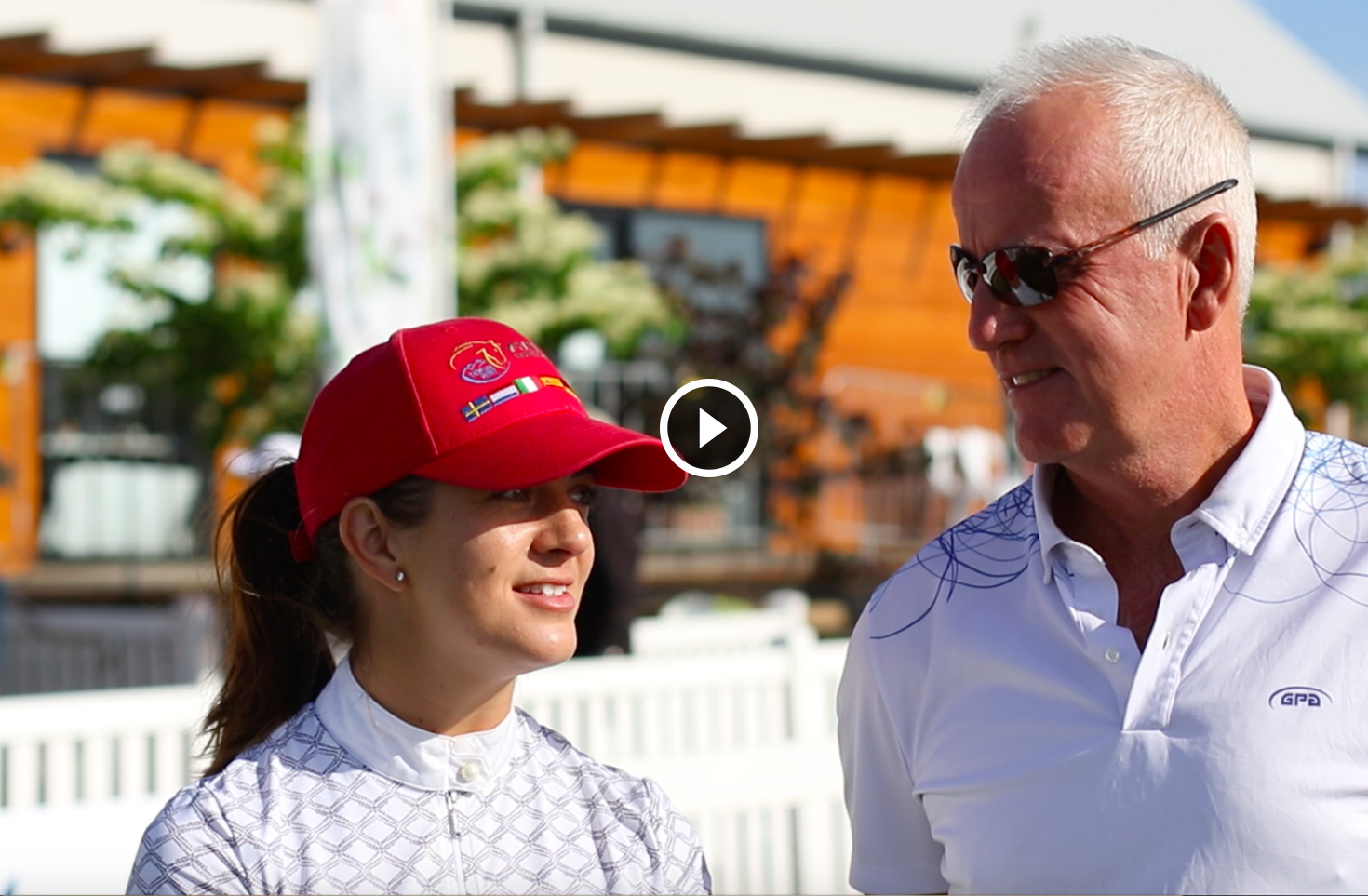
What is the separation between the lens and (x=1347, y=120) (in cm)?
2009

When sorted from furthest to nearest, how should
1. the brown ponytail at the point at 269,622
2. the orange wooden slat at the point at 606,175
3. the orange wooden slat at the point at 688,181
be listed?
1. the orange wooden slat at the point at 688,181
2. the orange wooden slat at the point at 606,175
3. the brown ponytail at the point at 269,622

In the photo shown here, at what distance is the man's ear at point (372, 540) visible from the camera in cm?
226

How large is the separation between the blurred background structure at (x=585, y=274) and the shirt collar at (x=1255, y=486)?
2360mm

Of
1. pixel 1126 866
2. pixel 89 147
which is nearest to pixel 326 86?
pixel 1126 866

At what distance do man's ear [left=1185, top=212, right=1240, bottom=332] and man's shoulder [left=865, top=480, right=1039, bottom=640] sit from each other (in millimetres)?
378

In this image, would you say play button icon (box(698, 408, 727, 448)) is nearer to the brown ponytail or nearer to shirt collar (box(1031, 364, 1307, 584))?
shirt collar (box(1031, 364, 1307, 584))

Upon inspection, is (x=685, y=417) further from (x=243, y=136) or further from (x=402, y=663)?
(x=243, y=136)

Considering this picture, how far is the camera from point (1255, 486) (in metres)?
2.06

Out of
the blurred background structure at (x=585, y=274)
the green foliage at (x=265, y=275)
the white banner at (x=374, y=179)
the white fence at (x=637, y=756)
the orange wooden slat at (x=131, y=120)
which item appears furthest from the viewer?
the orange wooden slat at (x=131, y=120)

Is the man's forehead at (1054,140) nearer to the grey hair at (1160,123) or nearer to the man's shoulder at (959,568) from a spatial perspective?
the grey hair at (1160,123)

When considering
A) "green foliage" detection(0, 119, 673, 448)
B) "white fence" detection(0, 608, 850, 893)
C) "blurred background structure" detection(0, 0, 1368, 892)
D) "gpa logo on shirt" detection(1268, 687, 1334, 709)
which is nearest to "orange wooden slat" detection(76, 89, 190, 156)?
"blurred background structure" detection(0, 0, 1368, 892)

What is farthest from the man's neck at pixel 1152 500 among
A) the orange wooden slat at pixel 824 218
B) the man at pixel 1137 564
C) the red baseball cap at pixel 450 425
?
the orange wooden slat at pixel 824 218

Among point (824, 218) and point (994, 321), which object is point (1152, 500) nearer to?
point (994, 321)

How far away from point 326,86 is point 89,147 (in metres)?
7.02
